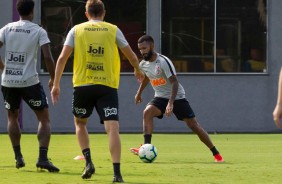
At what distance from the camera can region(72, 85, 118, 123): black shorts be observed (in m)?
11.2

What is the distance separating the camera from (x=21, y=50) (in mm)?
12695

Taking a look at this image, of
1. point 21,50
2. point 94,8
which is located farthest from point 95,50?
point 21,50

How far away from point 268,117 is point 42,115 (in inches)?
608

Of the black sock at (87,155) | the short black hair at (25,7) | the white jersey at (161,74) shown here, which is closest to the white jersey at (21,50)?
the short black hair at (25,7)

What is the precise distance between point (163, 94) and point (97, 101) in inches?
174

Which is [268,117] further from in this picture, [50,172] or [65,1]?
[50,172]

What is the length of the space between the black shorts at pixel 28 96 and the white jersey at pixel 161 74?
9.72 ft

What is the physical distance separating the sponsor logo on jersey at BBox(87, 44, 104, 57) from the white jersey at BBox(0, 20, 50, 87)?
1437 millimetres

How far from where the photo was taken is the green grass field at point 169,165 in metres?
11.7

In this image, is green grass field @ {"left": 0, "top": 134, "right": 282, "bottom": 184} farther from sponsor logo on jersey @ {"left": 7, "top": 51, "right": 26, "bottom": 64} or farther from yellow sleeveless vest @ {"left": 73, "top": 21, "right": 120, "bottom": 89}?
sponsor logo on jersey @ {"left": 7, "top": 51, "right": 26, "bottom": 64}

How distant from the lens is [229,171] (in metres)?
12.9

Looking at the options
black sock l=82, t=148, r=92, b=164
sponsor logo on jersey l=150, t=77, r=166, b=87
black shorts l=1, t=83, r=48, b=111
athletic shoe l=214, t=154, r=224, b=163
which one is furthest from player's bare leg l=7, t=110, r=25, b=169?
athletic shoe l=214, t=154, r=224, b=163

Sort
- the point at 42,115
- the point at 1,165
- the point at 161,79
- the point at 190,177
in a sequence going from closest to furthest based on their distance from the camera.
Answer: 1. the point at 190,177
2. the point at 42,115
3. the point at 1,165
4. the point at 161,79

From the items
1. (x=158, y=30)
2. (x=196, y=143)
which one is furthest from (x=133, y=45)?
(x=196, y=143)
